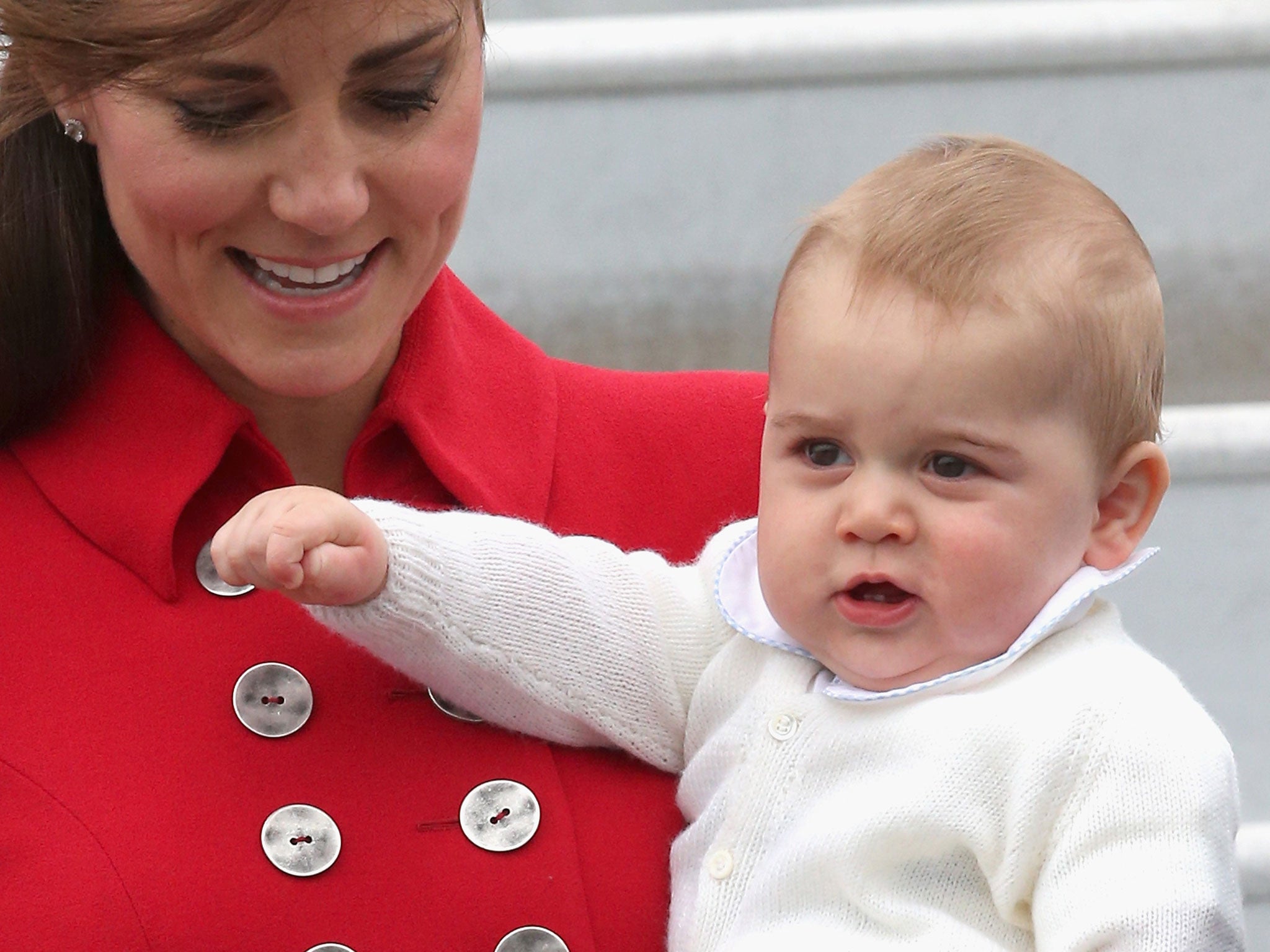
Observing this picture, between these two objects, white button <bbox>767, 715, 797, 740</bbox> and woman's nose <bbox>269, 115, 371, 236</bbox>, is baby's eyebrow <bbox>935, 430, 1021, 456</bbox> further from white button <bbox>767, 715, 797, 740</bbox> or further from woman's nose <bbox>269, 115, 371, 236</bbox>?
woman's nose <bbox>269, 115, 371, 236</bbox>

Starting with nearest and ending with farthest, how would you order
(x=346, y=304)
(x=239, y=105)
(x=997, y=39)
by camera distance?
(x=239, y=105) → (x=346, y=304) → (x=997, y=39)

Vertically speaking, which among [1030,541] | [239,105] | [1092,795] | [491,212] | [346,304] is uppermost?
[491,212]

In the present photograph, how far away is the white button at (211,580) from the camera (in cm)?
155

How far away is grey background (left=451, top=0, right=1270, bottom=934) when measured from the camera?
2.90 metres

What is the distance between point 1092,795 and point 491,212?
1816mm

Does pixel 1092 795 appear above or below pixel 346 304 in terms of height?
below

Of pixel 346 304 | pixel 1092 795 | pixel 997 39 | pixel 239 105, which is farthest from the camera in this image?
pixel 997 39

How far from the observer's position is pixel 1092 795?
1.33 meters

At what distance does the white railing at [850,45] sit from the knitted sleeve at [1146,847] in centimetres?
169

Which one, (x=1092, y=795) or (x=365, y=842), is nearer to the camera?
(x=1092, y=795)

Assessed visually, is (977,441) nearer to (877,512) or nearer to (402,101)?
(877,512)

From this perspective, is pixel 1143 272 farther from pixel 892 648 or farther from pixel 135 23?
pixel 135 23

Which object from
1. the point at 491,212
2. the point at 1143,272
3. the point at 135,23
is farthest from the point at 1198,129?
the point at 135,23

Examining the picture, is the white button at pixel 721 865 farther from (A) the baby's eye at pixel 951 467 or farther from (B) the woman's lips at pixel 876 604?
(A) the baby's eye at pixel 951 467
